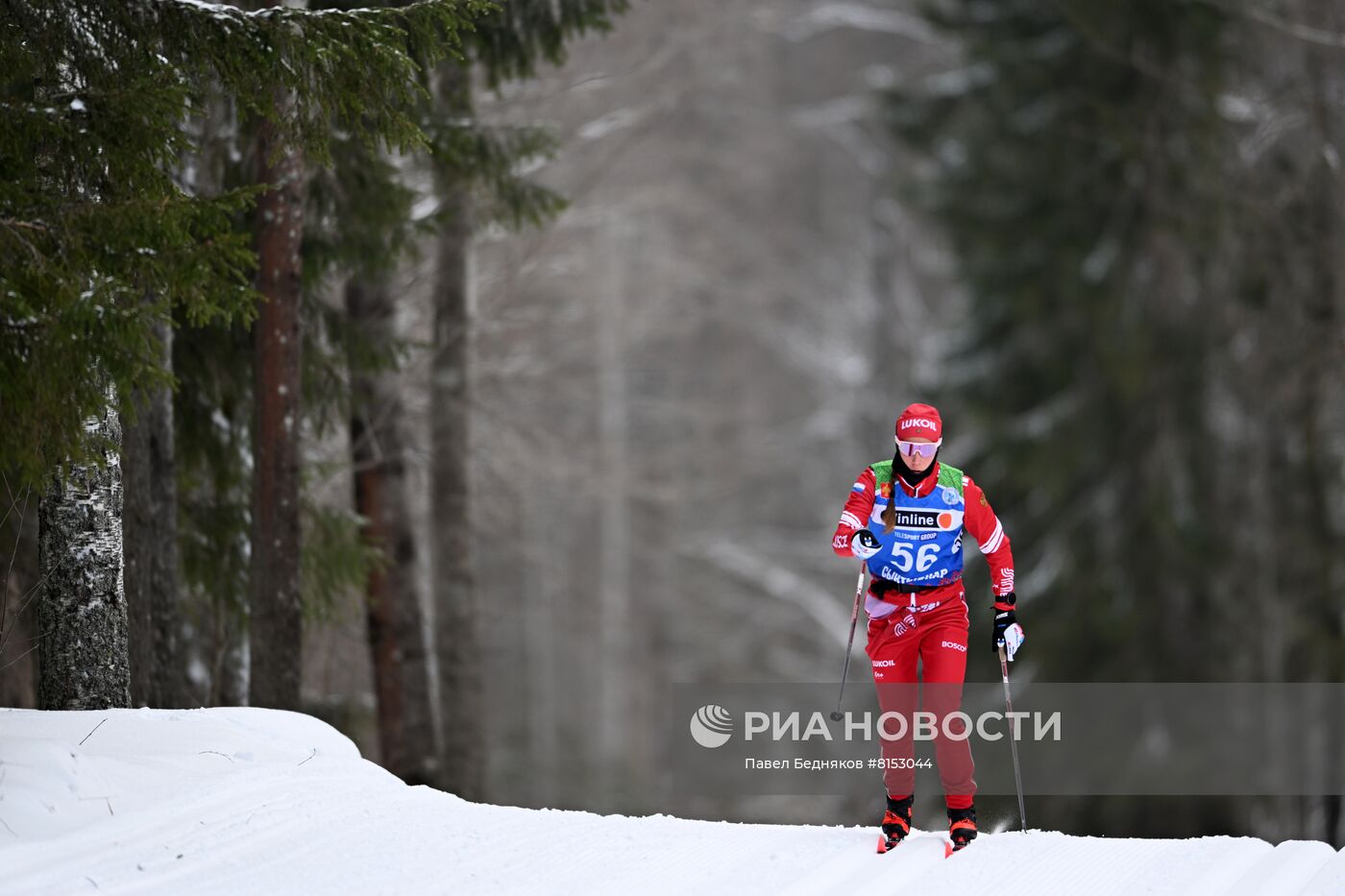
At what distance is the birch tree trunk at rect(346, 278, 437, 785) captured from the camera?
11.9 metres

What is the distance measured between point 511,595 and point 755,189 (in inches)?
429

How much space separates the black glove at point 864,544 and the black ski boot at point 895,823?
112cm

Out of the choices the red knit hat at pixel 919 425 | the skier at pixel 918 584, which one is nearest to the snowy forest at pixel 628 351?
the red knit hat at pixel 919 425

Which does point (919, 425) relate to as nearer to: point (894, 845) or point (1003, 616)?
point (1003, 616)

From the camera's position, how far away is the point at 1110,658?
61.8 ft

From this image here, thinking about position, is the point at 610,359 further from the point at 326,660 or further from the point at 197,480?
the point at 197,480

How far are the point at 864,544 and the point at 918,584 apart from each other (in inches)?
13.1

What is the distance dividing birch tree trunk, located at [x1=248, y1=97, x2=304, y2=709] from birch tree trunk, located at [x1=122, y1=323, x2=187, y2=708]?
0.51m

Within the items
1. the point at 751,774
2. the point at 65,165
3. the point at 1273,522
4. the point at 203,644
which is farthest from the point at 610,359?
the point at 65,165

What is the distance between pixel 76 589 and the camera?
6.86 metres

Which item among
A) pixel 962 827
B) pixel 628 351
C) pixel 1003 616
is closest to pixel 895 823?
pixel 962 827
